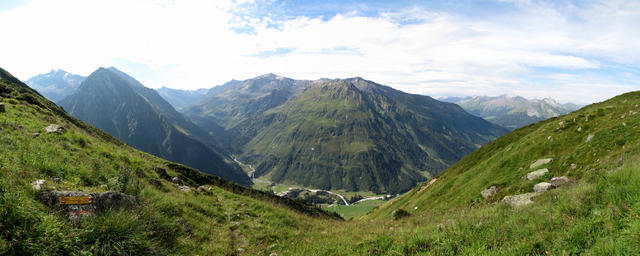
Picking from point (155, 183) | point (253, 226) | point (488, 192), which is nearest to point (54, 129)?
point (155, 183)

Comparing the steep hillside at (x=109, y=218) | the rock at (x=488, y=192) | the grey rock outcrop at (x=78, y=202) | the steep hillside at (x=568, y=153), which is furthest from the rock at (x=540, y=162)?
the grey rock outcrop at (x=78, y=202)

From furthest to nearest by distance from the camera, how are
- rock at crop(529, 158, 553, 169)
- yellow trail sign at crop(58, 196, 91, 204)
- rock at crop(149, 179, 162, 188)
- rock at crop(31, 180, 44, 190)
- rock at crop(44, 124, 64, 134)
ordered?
rock at crop(529, 158, 553, 169) → rock at crop(44, 124, 64, 134) → rock at crop(149, 179, 162, 188) → rock at crop(31, 180, 44, 190) → yellow trail sign at crop(58, 196, 91, 204)

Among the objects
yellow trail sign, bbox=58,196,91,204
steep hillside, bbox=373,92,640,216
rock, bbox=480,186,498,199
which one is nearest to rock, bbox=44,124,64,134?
yellow trail sign, bbox=58,196,91,204

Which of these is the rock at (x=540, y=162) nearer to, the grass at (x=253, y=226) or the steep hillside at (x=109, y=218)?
the grass at (x=253, y=226)

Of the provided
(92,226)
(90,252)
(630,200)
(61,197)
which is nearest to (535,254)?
(630,200)

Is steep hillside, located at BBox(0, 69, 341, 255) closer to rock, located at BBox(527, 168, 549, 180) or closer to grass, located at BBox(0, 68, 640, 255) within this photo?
grass, located at BBox(0, 68, 640, 255)

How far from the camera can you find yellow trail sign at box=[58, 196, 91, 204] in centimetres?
742

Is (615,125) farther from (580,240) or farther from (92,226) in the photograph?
(92,226)

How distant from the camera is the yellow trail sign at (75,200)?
7.42 meters

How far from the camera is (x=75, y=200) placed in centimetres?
759

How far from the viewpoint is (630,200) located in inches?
268

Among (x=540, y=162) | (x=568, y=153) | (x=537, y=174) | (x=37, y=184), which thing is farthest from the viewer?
(x=540, y=162)

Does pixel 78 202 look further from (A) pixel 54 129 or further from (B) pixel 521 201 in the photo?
(B) pixel 521 201

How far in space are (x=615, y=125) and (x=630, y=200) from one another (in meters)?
29.6
